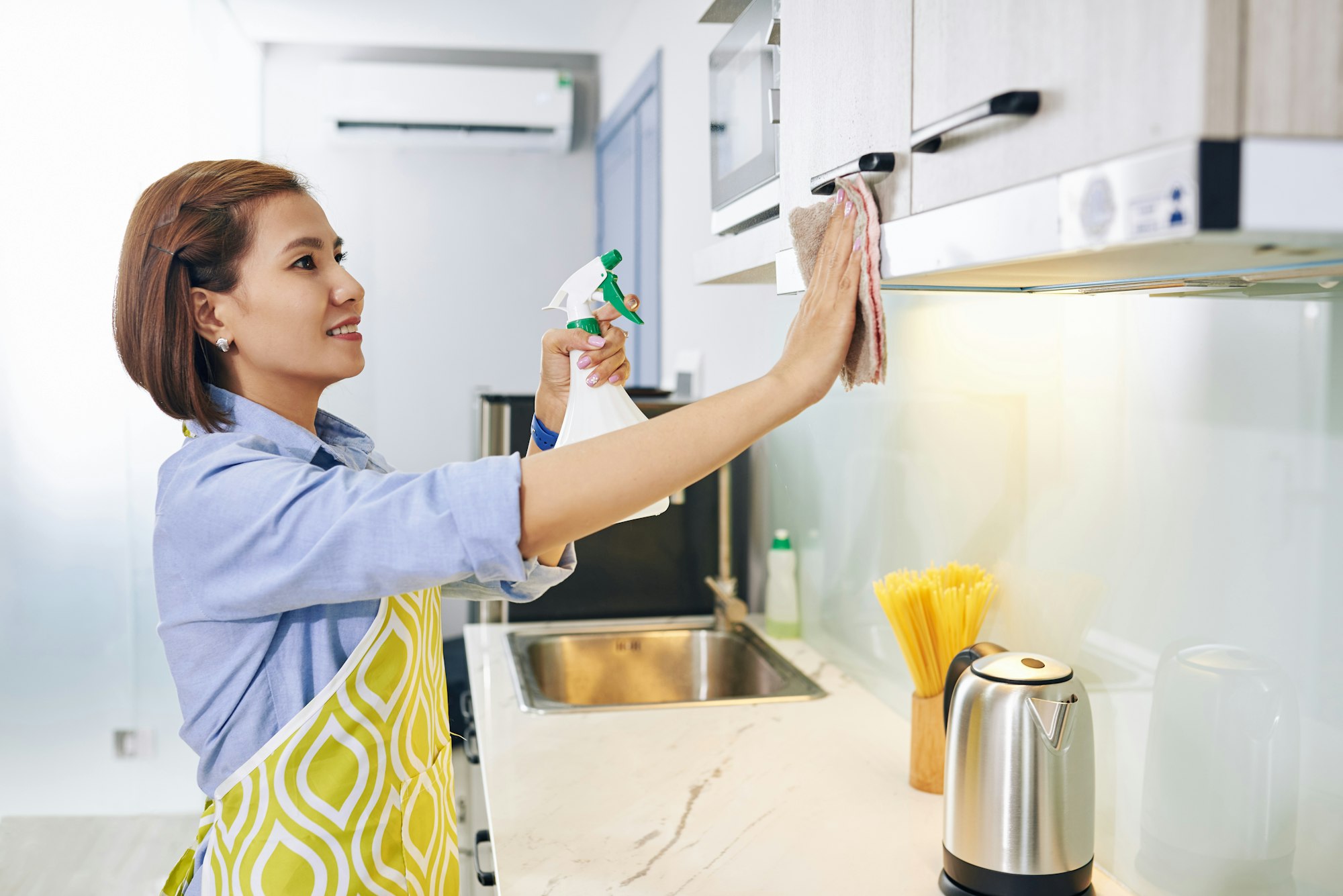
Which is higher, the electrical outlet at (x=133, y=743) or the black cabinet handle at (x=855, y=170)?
the black cabinet handle at (x=855, y=170)

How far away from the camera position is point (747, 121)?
1.32m

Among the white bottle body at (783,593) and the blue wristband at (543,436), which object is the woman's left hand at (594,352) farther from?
the white bottle body at (783,593)

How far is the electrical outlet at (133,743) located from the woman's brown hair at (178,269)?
242cm

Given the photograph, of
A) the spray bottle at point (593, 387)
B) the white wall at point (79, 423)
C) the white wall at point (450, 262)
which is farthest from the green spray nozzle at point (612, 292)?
the white wall at point (450, 262)

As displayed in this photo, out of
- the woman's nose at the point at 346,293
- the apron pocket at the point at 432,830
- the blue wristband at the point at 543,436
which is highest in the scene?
the woman's nose at the point at 346,293

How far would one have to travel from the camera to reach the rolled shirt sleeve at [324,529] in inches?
28.2

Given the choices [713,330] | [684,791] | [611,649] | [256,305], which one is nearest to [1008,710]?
[684,791]

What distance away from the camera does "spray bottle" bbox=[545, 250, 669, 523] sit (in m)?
0.95

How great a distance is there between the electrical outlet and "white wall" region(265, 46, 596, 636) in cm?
124

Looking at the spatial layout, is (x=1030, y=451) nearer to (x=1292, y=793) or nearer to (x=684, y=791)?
(x=1292, y=793)

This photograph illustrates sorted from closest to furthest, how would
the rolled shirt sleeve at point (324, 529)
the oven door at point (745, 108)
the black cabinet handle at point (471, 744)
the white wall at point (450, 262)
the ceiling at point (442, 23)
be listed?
the rolled shirt sleeve at point (324, 529), the oven door at point (745, 108), the black cabinet handle at point (471, 744), the ceiling at point (442, 23), the white wall at point (450, 262)

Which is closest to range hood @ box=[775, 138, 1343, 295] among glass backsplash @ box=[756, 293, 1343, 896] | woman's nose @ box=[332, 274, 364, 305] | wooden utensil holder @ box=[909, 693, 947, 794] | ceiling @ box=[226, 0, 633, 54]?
glass backsplash @ box=[756, 293, 1343, 896]

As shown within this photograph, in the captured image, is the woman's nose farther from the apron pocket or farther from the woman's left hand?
the apron pocket

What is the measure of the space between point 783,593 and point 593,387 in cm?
118
